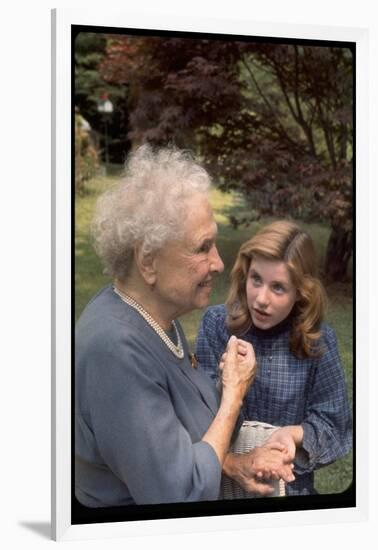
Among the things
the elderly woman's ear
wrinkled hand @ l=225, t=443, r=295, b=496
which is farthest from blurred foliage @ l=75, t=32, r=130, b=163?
wrinkled hand @ l=225, t=443, r=295, b=496

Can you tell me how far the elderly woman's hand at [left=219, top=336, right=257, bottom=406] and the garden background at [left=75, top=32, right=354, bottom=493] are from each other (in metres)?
0.27

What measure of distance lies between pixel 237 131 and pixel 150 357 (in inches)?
56.7

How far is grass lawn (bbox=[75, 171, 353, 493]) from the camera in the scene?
745cm

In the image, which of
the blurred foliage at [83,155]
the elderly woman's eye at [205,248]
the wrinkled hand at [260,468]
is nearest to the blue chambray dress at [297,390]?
the wrinkled hand at [260,468]

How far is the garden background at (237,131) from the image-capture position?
24.6ft

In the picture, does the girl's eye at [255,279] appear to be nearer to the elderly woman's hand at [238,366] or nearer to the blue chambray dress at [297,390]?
the blue chambray dress at [297,390]

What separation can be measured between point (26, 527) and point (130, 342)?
1239 millimetres

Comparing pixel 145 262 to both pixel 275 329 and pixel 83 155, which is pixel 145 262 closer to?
pixel 83 155

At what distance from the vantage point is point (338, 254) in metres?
8.09

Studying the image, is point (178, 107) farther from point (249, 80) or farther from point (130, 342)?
point (130, 342)

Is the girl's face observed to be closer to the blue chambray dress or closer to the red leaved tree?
the blue chambray dress

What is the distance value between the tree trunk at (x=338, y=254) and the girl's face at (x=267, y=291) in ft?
1.07

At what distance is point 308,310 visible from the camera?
26.2 feet

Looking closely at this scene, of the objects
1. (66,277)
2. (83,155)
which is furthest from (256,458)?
(83,155)
